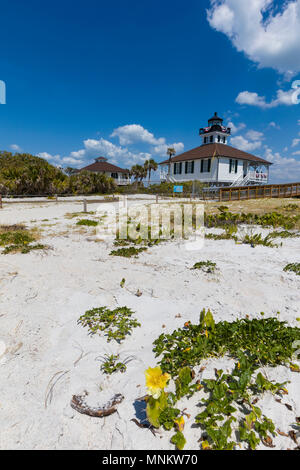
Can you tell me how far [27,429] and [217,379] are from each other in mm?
1667

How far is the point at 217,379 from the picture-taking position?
225cm

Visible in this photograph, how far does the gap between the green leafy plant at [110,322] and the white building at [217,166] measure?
34.2 meters

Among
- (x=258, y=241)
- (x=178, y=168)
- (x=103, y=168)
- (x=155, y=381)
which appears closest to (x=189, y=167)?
(x=178, y=168)

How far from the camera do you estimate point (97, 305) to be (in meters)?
3.88

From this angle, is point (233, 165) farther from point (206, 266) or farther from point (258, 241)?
point (206, 266)

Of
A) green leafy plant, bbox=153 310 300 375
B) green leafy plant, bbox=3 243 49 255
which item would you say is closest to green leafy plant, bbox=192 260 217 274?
green leafy plant, bbox=153 310 300 375

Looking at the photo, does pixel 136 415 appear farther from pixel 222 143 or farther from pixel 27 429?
pixel 222 143

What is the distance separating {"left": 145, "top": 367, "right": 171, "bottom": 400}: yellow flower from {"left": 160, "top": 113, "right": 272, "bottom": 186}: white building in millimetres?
35556

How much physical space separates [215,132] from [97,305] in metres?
44.5

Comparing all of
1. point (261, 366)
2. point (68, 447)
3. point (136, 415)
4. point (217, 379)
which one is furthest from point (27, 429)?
point (261, 366)

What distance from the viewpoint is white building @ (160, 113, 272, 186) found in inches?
1379

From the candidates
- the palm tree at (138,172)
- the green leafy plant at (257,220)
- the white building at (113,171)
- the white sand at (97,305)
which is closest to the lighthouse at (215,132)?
the palm tree at (138,172)

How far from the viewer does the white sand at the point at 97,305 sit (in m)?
1.91

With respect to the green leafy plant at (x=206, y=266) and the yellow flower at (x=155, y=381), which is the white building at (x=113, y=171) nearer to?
the green leafy plant at (x=206, y=266)
